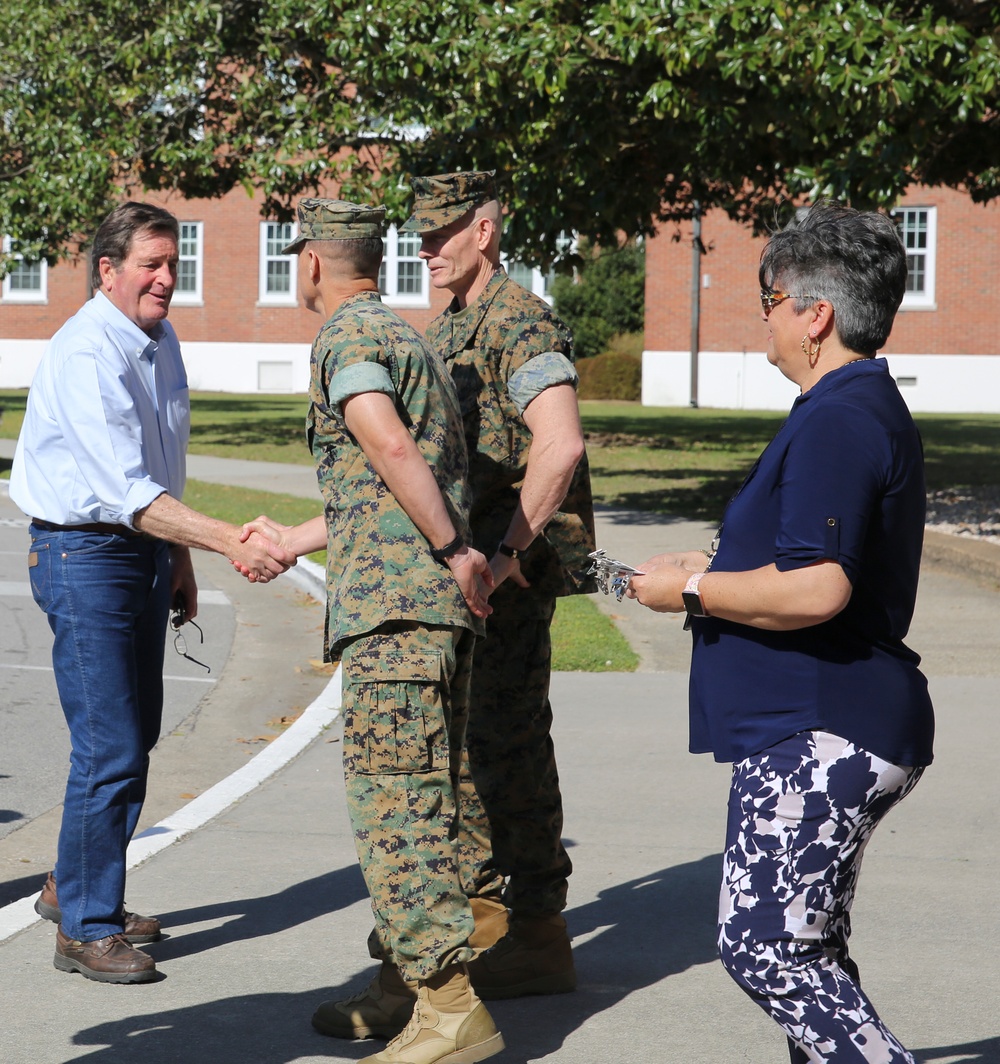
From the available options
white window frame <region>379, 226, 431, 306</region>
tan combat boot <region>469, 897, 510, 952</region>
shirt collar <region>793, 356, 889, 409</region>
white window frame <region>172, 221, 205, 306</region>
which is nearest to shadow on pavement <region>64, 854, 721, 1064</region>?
tan combat boot <region>469, 897, 510, 952</region>

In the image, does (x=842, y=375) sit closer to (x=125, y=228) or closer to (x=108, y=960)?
(x=125, y=228)

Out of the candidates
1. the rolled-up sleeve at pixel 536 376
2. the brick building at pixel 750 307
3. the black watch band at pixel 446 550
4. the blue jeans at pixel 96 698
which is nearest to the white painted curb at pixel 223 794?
the blue jeans at pixel 96 698

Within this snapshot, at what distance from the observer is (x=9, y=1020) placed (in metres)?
3.73

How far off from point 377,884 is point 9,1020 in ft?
3.70

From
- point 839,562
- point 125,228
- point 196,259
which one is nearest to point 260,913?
point 125,228

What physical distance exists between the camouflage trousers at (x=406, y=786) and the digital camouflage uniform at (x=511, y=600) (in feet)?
1.88

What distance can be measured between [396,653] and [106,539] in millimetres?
1139

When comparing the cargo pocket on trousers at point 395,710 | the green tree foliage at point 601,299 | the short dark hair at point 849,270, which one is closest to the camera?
the short dark hair at point 849,270

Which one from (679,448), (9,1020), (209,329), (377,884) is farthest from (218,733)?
(209,329)

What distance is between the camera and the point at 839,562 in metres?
2.55

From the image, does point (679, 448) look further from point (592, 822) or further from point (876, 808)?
point (876, 808)

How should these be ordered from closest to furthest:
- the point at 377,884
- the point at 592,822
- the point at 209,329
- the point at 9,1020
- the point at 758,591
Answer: the point at 758,591 → the point at 377,884 → the point at 9,1020 → the point at 592,822 → the point at 209,329

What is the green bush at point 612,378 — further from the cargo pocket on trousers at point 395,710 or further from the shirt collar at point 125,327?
the cargo pocket on trousers at point 395,710

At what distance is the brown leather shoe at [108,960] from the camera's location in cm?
400
